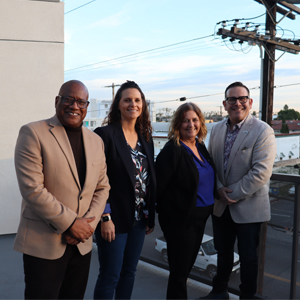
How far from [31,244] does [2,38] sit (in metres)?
3.06

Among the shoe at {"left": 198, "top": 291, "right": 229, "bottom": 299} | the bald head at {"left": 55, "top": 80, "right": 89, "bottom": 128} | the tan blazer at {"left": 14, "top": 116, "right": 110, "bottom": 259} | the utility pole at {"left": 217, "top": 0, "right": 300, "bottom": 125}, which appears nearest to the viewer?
the tan blazer at {"left": 14, "top": 116, "right": 110, "bottom": 259}

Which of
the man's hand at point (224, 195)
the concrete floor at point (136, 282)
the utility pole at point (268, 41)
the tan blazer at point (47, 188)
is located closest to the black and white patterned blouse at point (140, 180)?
the tan blazer at point (47, 188)

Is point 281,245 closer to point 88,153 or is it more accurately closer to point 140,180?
point 140,180

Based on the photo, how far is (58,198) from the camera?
1609 millimetres

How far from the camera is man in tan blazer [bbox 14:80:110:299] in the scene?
1538 millimetres

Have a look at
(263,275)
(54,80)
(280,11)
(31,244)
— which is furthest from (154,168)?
(280,11)

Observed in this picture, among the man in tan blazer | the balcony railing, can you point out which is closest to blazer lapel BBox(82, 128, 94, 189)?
the man in tan blazer

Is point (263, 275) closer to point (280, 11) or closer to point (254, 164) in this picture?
point (254, 164)

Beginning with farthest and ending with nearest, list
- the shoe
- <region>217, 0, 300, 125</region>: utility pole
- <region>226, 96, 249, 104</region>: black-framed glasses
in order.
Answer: <region>217, 0, 300, 125</region>: utility pole → the shoe → <region>226, 96, 249, 104</region>: black-framed glasses

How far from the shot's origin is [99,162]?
1788 millimetres

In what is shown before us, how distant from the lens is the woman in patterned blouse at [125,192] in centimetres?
195

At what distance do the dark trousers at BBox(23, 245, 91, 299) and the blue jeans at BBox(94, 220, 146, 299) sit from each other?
0.18 meters

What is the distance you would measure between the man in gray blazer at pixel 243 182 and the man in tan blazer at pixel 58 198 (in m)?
1.08

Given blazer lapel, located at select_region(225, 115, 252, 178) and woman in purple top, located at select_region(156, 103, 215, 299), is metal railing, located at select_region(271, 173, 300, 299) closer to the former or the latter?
blazer lapel, located at select_region(225, 115, 252, 178)
